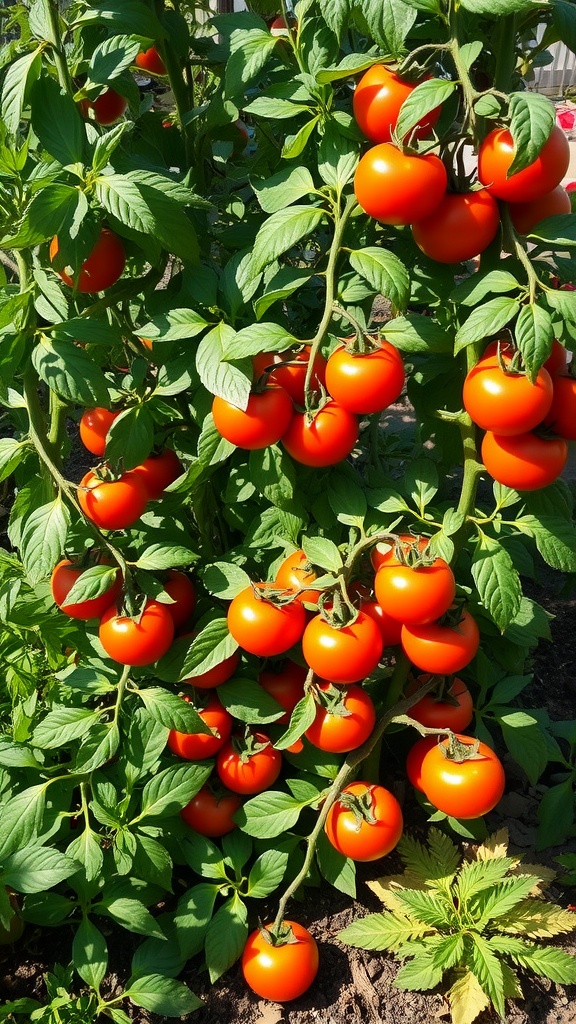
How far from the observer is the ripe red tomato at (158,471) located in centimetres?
145

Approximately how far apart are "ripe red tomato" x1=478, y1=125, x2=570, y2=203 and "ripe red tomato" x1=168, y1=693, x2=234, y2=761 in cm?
100

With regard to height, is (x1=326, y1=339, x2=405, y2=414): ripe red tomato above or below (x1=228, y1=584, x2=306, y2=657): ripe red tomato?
above

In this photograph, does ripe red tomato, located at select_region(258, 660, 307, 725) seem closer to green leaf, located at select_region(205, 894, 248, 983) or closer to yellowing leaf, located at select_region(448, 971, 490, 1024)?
green leaf, located at select_region(205, 894, 248, 983)

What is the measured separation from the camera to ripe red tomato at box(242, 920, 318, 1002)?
4.71 ft

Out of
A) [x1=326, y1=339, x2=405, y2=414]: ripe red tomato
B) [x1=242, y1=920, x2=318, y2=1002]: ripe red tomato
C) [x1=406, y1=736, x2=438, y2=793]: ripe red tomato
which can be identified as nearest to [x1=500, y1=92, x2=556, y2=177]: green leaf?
[x1=326, y1=339, x2=405, y2=414]: ripe red tomato

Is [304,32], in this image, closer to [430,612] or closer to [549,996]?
[430,612]

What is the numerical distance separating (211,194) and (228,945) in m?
1.43

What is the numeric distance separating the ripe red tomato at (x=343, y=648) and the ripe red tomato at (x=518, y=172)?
0.65 meters

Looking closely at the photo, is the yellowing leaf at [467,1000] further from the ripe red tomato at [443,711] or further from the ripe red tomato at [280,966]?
the ripe red tomato at [443,711]

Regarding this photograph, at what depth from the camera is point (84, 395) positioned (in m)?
1.18

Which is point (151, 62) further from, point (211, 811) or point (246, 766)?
point (211, 811)

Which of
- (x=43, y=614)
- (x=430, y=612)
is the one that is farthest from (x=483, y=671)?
(x=43, y=614)

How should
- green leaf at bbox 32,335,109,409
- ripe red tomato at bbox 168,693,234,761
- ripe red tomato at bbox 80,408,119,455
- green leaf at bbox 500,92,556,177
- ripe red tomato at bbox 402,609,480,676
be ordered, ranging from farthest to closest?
ripe red tomato at bbox 168,693,234,761, ripe red tomato at bbox 80,408,119,455, ripe red tomato at bbox 402,609,480,676, green leaf at bbox 32,335,109,409, green leaf at bbox 500,92,556,177

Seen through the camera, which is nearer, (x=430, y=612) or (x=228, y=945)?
(x=430, y=612)
